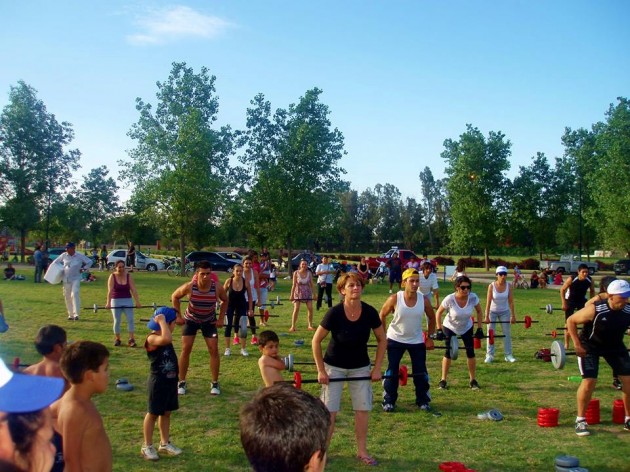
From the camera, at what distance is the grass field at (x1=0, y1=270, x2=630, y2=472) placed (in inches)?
238

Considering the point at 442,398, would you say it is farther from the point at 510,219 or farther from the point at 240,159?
the point at 510,219

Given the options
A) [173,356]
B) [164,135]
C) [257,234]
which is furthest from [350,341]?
[257,234]

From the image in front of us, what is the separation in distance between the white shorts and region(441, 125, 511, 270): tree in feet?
152

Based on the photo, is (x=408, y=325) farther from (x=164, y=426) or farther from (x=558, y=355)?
(x=164, y=426)

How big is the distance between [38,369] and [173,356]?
163 cm

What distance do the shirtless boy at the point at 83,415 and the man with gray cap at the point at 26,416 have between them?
1930 millimetres

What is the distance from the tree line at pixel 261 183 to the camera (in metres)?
38.0

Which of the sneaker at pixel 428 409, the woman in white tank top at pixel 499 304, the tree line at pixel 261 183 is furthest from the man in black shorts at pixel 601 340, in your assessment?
the tree line at pixel 261 183

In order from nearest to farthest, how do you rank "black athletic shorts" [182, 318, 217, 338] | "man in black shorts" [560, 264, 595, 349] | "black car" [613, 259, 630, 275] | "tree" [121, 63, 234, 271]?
1. "black athletic shorts" [182, 318, 217, 338]
2. "man in black shorts" [560, 264, 595, 349]
3. "tree" [121, 63, 234, 271]
4. "black car" [613, 259, 630, 275]

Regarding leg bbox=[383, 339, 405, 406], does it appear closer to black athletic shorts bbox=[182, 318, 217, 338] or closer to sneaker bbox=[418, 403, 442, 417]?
sneaker bbox=[418, 403, 442, 417]

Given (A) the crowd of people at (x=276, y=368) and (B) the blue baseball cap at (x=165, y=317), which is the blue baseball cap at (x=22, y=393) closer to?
(A) the crowd of people at (x=276, y=368)

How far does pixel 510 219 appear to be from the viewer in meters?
52.6

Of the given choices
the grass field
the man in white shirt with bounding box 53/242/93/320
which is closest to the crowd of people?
the grass field

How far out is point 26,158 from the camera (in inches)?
1845
